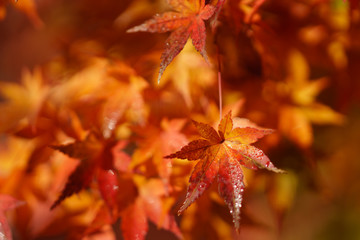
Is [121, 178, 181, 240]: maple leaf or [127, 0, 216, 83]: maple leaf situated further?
[121, 178, 181, 240]: maple leaf

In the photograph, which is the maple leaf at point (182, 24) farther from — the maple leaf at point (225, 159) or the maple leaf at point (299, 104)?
the maple leaf at point (299, 104)

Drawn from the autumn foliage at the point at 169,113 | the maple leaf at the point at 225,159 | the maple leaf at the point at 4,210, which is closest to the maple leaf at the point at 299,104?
the autumn foliage at the point at 169,113

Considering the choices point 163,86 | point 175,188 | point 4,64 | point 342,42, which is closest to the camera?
point 175,188

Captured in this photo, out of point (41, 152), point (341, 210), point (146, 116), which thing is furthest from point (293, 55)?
point (341, 210)

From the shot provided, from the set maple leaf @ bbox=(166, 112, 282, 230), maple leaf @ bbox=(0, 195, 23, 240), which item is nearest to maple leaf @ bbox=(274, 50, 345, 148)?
maple leaf @ bbox=(166, 112, 282, 230)

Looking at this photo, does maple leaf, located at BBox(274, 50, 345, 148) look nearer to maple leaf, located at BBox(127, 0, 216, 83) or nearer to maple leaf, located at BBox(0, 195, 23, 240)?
maple leaf, located at BBox(127, 0, 216, 83)

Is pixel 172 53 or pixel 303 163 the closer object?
pixel 172 53

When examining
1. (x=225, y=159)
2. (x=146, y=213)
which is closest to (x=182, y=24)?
(x=225, y=159)

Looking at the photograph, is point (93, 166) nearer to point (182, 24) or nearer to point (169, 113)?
point (169, 113)

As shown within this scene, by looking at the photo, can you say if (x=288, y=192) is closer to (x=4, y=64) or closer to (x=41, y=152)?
(x=41, y=152)
